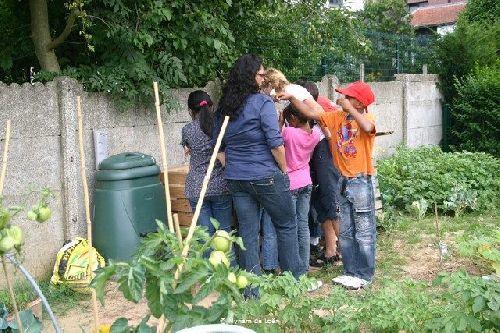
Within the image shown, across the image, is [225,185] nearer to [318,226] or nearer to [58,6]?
[318,226]

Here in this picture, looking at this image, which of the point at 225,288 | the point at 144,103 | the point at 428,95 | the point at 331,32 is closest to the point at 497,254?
the point at 225,288

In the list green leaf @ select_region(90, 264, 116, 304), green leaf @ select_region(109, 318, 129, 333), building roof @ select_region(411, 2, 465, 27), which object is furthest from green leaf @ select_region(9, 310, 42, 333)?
building roof @ select_region(411, 2, 465, 27)

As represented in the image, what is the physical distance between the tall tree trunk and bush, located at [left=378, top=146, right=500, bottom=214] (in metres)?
4.26

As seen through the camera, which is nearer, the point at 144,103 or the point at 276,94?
the point at 276,94

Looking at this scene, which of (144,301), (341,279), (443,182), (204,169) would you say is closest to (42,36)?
(204,169)

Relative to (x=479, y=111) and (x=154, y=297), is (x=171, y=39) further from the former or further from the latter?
(x=479, y=111)

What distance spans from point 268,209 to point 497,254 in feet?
5.34

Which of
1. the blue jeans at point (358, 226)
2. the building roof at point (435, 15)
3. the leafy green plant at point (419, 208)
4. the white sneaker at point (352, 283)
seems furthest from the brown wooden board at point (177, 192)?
the building roof at point (435, 15)

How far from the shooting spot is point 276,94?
5.05 m

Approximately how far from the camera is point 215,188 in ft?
16.1

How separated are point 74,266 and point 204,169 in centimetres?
132

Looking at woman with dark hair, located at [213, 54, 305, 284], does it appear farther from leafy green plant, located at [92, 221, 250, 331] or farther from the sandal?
leafy green plant, located at [92, 221, 250, 331]

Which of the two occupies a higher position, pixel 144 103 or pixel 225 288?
pixel 144 103

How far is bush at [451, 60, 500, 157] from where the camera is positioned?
1069cm
